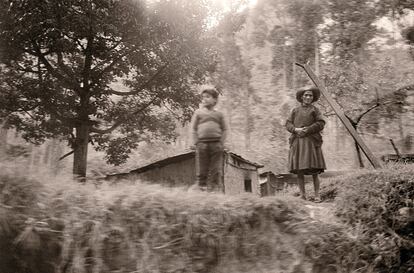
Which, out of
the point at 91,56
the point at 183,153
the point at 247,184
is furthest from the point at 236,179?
the point at 91,56

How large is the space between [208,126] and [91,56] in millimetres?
9017

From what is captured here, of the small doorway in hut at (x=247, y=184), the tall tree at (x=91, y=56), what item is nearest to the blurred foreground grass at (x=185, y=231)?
the tall tree at (x=91, y=56)

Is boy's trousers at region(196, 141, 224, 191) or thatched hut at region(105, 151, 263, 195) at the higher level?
thatched hut at region(105, 151, 263, 195)

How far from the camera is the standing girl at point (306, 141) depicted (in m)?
7.25

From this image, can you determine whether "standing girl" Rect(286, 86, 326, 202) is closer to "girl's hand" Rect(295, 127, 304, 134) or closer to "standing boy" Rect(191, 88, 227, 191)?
"girl's hand" Rect(295, 127, 304, 134)

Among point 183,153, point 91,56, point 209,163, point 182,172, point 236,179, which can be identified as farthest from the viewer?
point 236,179

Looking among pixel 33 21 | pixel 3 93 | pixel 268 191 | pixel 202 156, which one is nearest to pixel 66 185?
pixel 202 156

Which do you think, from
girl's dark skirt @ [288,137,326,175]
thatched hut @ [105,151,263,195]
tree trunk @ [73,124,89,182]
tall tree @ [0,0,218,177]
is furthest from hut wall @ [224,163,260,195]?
girl's dark skirt @ [288,137,326,175]

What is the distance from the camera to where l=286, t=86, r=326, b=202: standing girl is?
725cm

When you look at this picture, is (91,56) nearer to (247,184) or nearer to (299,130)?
(247,184)

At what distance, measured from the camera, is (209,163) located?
662 cm

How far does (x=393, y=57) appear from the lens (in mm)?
34562

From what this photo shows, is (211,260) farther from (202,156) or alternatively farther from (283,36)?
(283,36)

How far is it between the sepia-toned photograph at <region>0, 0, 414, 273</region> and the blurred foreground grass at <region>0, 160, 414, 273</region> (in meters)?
0.01
